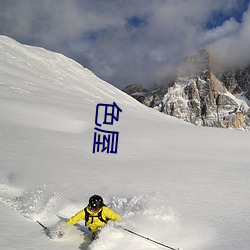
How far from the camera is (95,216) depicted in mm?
5812

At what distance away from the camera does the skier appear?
5.73m

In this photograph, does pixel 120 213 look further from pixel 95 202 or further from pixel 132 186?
pixel 132 186

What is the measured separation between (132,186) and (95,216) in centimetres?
231

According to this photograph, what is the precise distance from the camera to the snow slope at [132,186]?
5414 mm

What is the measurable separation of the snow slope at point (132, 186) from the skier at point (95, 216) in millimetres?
222

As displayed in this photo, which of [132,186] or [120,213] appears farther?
[132,186]

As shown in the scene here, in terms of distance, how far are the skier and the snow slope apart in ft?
0.73

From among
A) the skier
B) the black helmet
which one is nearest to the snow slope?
the skier

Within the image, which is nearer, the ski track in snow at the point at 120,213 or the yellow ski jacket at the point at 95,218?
the ski track in snow at the point at 120,213

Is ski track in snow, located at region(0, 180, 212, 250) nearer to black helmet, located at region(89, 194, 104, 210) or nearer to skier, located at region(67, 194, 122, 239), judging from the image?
skier, located at region(67, 194, 122, 239)

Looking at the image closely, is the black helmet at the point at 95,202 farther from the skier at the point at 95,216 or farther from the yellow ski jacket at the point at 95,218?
the yellow ski jacket at the point at 95,218

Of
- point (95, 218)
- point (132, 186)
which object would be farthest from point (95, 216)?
point (132, 186)

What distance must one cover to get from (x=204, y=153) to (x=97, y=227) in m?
7.00

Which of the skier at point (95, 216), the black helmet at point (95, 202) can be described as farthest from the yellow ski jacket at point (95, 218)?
the black helmet at point (95, 202)
